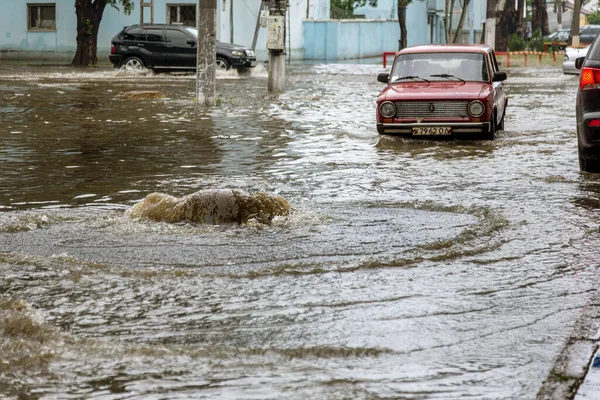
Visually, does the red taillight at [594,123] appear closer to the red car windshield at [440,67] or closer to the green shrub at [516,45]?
the red car windshield at [440,67]

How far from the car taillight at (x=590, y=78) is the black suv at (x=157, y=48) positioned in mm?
24489

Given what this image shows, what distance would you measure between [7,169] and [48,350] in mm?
7150

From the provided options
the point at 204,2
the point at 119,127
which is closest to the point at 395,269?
the point at 119,127

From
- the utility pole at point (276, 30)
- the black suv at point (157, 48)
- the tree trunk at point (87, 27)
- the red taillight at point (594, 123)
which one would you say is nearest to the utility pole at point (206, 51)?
the utility pole at point (276, 30)

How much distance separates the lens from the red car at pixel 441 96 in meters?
14.5

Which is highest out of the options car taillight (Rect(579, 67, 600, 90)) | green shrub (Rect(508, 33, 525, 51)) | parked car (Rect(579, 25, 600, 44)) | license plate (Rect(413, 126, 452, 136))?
parked car (Rect(579, 25, 600, 44))

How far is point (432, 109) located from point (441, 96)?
22 centimetres

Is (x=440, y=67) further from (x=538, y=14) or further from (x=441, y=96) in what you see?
(x=538, y=14)

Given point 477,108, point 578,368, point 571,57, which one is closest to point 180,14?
point 571,57

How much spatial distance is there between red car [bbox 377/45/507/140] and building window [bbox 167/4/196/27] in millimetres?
27729

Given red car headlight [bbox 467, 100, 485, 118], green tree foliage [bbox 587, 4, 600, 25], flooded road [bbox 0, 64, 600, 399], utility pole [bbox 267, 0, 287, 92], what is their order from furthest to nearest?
green tree foliage [bbox 587, 4, 600, 25]
utility pole [bbox 267, 0, 287, 92]
red car headlight [bbox 467, 100, 485, 118]
flooded road [bbox 0, 64, 600, 399]

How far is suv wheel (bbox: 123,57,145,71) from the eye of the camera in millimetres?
34750

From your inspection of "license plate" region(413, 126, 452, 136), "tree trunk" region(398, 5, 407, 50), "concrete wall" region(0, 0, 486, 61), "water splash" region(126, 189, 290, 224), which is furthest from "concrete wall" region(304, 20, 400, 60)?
"water splash" region(126, 189, 290, 224)

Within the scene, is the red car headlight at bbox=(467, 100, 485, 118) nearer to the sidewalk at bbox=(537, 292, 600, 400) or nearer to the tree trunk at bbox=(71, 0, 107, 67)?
the sidewalk at bbox=(537, 292, 600, 400)
